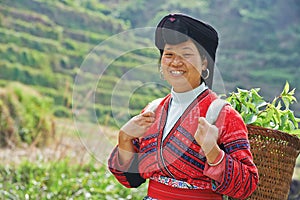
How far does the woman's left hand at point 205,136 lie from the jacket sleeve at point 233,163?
1.7 inches

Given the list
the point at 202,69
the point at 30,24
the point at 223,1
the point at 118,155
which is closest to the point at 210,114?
the point at 202,69

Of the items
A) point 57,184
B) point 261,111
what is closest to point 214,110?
point 261,111

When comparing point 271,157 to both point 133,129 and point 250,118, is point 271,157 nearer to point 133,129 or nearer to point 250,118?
point 250,118

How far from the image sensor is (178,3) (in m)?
12.9

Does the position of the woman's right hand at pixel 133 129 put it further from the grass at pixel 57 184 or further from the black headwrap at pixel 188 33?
the grass at pixel 57 184

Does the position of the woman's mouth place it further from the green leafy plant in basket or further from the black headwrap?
the green leafy plant in basket

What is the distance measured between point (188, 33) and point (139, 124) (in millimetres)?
230

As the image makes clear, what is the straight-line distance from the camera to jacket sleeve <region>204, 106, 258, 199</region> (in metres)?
1.28

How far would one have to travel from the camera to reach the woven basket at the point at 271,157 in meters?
1.57

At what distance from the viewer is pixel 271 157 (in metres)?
1.60

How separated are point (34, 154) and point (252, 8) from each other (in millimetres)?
10795

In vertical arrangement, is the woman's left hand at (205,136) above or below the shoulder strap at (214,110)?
below

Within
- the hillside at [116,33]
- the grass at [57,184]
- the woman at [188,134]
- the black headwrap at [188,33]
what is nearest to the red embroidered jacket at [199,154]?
the woman at [188,134]

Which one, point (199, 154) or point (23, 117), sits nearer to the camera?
point (199, 154)
